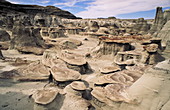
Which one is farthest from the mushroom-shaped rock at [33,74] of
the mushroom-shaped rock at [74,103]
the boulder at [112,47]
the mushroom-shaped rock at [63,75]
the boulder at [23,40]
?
the boulder at [112,47]

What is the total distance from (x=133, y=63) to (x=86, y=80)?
10.00 ft

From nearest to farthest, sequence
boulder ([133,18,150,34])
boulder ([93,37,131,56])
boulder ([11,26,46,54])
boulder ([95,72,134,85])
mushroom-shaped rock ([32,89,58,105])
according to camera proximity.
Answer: mushroom-shaped rock ([32,89,58,105])
boulder ([95,72,134,85])
boulder ([93,37,131,56])
boulder ([11,26,46,54])
boulder ([133,18,150,34])

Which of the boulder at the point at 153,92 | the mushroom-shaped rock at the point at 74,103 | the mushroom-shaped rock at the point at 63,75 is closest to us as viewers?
the boulder at the point at 153,92

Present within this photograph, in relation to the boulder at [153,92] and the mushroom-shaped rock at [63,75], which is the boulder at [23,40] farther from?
the boulder at [153,92]

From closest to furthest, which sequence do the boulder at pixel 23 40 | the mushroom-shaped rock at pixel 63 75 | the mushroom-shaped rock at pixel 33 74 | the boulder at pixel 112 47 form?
the mushroom-shaped rock at pixel 63 75, the mushroom-shaped rock at pixel 33 74, the boulder at pixel 112 47, the boulder at pixel 23 40

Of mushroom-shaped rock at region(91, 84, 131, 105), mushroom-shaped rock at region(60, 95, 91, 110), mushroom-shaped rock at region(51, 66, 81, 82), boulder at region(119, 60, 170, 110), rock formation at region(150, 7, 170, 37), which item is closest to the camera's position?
boulder at region(119, 60, 170, 110)

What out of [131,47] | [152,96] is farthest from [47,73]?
[131,47]

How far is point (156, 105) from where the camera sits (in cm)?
279

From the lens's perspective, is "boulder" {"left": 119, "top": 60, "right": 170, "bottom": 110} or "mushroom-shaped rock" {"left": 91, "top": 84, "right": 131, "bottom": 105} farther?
"mushroom-shaped rock" {"left": 91, "top": 84, "right": 131, "bottom": 105}

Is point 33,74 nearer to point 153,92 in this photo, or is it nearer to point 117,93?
point 117,93

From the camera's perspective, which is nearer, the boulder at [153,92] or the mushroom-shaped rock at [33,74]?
the boulder at [153,92]

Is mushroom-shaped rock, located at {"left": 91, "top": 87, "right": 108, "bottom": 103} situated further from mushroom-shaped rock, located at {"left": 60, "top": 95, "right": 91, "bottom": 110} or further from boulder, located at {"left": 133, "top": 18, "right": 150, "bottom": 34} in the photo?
boulder, located at {"left": 133, "top": 18, "right": 150, "bottom": 34}

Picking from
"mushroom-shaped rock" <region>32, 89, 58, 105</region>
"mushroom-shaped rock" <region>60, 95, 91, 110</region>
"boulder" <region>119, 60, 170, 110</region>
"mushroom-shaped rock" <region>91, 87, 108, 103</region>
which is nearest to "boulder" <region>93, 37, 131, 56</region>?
"mushroom-shaped rock" <region>91, 87, 108, 103</region>

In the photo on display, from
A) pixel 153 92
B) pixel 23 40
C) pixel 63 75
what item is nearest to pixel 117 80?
pixel 153 92
